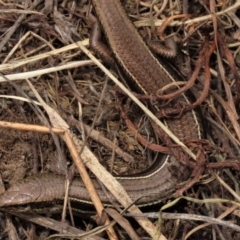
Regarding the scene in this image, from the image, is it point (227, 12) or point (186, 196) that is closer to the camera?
point (186, 196)

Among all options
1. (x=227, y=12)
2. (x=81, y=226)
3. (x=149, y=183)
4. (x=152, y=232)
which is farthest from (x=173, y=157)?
(x=227, y=12)

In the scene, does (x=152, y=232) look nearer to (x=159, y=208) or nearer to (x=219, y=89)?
(x=159, y=208)

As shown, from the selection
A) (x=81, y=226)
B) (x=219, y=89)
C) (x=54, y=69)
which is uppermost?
(x=54, y=69)

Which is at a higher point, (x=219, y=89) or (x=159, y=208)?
(x=219, y=89)

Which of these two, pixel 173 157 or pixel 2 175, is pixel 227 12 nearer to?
pixel 173 157

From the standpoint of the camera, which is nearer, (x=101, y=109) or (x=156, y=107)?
(x=156, y=107)

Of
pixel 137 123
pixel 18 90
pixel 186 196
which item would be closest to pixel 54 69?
pixel 18 90
